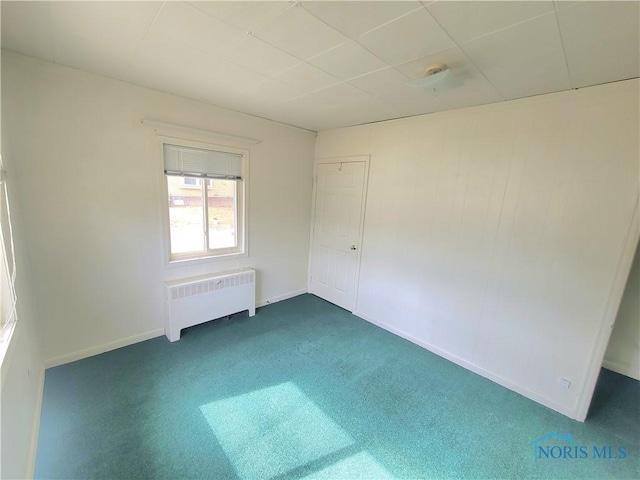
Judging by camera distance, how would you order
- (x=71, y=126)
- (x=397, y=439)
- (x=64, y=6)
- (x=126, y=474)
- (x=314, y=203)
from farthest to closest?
(x=314, y=203)
(x=71, y=126)
(x=397, y=439)
(x=126, y=474)
(x=64, y=6)

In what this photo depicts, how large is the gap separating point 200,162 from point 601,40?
313 cm

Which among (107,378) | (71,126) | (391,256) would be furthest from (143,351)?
(391,256)

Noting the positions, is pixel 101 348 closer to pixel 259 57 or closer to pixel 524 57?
pixel 259 57

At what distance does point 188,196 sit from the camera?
114 inches

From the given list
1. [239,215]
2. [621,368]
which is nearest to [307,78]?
[239,215]

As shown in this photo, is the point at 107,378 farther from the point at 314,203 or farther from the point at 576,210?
the point at 576,210

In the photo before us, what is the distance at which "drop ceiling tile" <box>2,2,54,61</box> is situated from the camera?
1352mm

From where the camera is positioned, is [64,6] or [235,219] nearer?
[64,6]

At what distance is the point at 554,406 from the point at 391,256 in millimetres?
1850

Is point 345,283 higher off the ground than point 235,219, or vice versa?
point 235,219

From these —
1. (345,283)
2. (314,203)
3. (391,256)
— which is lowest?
(345,283)

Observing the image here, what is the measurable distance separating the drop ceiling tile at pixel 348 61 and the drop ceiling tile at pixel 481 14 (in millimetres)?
473

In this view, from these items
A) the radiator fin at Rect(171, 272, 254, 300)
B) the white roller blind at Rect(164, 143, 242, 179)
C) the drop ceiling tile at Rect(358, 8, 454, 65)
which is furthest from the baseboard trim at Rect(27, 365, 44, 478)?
the drop ceiling tile at Rect(358, 8, 454, 65)

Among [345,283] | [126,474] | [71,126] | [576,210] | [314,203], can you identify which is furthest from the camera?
[314,203]
